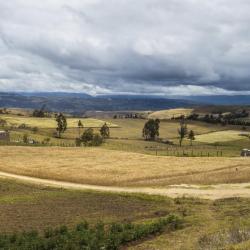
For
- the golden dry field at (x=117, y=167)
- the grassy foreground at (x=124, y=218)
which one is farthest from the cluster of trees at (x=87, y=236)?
the golden dry field at (x=117, y=167)

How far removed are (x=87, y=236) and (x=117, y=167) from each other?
193 ft

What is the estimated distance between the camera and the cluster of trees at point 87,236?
113 feet

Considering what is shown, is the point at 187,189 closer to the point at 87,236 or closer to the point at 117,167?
the point at 117,167

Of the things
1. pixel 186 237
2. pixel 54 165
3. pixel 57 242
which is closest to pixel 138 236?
pixel 186 237

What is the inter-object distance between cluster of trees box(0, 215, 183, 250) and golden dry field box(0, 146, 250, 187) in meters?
35.4

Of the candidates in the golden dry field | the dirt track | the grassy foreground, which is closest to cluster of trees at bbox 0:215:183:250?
the grassy foreground

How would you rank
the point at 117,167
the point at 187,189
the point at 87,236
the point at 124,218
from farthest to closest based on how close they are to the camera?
the point at 117,167
the point at 187,189
the point at 124,218
the point at 87,236

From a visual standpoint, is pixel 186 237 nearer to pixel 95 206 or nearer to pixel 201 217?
pixel 201 217

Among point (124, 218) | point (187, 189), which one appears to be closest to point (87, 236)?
point (124, 218)

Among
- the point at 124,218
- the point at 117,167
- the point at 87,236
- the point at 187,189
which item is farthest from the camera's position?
the point at 117,167

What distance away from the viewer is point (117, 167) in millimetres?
95625

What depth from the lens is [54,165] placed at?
9919cm

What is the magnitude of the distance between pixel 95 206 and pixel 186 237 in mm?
20449

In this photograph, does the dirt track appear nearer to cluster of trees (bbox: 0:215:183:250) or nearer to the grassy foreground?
→ the grassy foreground
